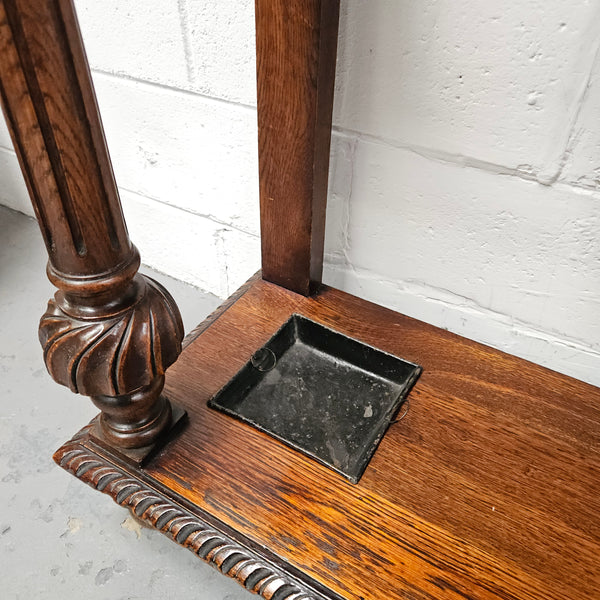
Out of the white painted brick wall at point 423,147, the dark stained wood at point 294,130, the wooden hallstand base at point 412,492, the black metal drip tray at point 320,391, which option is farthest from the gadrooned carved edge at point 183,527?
the white painted brick wall at point 423,147

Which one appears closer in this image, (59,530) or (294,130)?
(294,130)

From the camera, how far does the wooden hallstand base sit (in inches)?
23.0

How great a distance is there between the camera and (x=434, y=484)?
661 mm

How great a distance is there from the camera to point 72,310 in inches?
20.3

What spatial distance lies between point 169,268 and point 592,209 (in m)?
0.90

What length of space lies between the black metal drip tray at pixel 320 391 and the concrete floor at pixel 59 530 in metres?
0.27

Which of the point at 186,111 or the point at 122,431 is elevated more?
the point at 186,111

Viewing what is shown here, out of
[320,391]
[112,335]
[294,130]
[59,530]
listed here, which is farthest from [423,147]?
[59,530]

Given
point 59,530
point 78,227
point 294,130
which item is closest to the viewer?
point 78,227

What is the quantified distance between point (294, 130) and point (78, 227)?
38cm

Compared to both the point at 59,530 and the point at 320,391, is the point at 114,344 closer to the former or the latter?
the point at 320,391

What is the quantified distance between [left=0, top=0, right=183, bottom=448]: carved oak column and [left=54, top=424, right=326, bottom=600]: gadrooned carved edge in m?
0.09

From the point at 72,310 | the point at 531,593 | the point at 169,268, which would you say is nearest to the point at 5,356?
the point at 169,268

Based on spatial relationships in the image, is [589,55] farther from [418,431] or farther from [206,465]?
[206,465]
